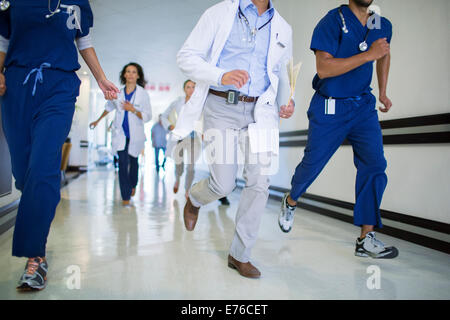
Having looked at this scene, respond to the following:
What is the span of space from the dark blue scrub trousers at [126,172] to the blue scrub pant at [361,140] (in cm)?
271

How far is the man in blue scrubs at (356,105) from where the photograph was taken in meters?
2.21

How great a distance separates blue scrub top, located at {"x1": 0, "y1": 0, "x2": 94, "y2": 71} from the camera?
1.69 metres

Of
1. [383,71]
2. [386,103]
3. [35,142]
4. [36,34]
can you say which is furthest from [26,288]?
[383,71]

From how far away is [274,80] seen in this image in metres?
2.01

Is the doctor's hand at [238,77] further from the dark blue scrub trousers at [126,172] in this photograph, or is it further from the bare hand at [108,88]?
the dark blue scrub trousers at [126,172]

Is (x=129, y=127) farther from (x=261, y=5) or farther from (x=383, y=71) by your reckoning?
(x=383, y=71)

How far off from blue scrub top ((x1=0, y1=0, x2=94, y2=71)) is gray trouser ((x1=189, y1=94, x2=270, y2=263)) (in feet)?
2.63

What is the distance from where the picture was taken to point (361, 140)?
7.61 ft

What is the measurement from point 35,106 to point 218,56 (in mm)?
964

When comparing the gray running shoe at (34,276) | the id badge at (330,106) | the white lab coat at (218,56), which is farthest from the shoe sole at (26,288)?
the id badge at (330,106)

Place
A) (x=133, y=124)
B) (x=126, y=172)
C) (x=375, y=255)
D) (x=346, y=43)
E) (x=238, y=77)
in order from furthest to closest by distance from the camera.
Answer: (x=133, y=124), (x=126, y=172), (x=375, y=255), (x=346, y=43), (x=238, y=77)

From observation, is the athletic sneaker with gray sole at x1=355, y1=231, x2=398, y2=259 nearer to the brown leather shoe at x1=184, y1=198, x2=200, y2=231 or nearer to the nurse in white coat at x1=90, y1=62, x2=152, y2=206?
the brown leather shoe at x1=184, y1=198, x2=200, y2=231

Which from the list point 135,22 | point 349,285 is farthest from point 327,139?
point 135,22

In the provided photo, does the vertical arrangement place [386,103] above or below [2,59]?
below
